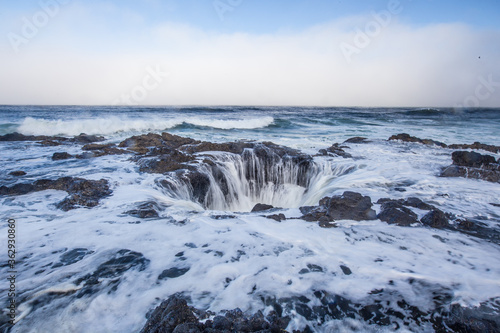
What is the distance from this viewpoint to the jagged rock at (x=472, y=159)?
631cm

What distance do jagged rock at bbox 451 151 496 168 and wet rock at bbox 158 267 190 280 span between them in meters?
7.39

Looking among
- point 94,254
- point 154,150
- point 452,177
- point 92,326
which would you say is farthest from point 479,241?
point 154,150

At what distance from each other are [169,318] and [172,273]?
32.4 inches

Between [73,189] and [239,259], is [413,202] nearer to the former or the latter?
[239,259]

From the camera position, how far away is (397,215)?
146 inches

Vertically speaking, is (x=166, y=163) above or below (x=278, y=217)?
above

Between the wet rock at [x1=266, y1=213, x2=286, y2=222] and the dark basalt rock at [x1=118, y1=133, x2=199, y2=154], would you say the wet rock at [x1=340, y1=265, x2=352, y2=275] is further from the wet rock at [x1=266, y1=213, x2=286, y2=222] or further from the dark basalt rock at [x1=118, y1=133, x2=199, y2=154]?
the dark basalt rock at [x1=118, y1=133, x2=199, y2=154]

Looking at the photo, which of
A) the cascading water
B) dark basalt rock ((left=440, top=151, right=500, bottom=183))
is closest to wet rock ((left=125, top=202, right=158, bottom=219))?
the cascading water

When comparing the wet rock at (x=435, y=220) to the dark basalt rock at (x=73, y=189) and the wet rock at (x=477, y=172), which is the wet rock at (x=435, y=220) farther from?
the dark basalt rock at (x=73, y=189)

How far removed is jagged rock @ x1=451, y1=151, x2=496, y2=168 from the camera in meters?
6.31

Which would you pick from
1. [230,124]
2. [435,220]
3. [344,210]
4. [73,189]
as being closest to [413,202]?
[435,220]

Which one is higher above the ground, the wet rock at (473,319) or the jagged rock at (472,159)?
the jagged rock at (472,159)

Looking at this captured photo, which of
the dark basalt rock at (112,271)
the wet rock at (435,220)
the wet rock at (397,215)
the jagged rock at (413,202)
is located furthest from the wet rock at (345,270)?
the jagged rock at (413,202)

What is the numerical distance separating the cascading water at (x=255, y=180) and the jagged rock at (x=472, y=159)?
2794 mm
